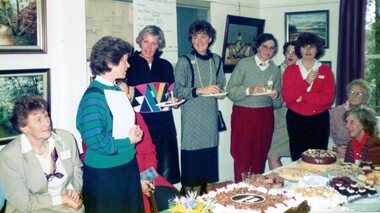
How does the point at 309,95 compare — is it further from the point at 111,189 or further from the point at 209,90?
the point at 111,189

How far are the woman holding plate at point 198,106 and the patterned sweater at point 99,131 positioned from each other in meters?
1.20

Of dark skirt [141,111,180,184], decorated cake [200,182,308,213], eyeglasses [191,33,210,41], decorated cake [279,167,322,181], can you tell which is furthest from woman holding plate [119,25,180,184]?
decorated cake [200,182,308,213]

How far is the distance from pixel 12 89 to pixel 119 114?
2.95ft

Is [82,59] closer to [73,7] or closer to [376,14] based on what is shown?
[73,7]

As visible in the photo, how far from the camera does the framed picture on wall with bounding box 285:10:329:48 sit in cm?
538

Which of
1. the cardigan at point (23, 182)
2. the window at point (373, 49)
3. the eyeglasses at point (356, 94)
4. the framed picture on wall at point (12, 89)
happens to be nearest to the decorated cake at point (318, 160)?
the eyeglasses at point (356, 94)

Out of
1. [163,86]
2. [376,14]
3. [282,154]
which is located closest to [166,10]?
[163,86]

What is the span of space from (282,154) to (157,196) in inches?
91.5

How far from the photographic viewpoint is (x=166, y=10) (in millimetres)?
4230

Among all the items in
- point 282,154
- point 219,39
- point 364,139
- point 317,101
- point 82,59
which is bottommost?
point 282,154

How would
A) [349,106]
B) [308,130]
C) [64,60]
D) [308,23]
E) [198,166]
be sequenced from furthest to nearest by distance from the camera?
[308,23] < [349,106] < [308,130] < [198,166] < [64,60]

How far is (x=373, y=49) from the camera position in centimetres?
532

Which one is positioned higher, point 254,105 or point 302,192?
point 254,105

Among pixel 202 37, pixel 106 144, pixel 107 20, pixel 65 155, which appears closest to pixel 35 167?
pixel 65 155
